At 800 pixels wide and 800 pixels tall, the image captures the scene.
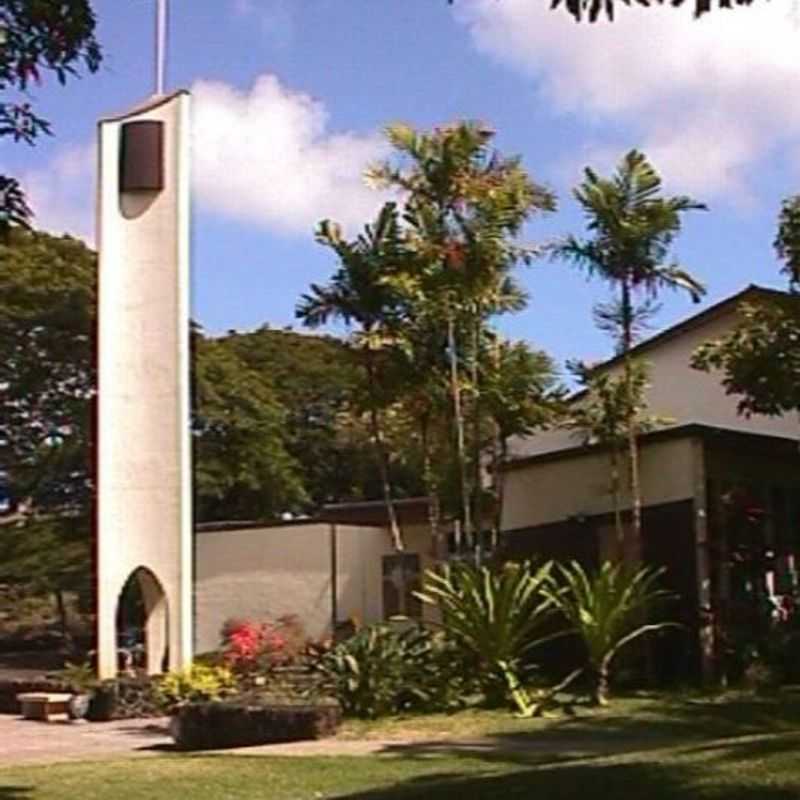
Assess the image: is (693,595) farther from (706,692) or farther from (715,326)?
(715,326)

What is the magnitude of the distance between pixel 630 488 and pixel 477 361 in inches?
107

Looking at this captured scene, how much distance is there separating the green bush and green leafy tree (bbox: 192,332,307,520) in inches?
592

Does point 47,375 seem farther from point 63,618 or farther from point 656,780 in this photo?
point 656,780

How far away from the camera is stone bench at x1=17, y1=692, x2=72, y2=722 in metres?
21.2

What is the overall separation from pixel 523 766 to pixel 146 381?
11.0m

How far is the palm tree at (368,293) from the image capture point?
Answer: 21.8m

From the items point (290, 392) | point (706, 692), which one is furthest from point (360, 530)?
point (290, 392)

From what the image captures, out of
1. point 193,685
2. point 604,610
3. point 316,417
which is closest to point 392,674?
point 604,610

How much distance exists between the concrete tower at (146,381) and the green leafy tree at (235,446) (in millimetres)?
10993

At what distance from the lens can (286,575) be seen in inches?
1078

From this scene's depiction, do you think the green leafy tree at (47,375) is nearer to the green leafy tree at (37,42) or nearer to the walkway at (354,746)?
the walkway at (354,746)

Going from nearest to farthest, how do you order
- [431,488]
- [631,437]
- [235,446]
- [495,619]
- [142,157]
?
[495,619]
[631,437]
[142,157]
[431,488]
[235,446]

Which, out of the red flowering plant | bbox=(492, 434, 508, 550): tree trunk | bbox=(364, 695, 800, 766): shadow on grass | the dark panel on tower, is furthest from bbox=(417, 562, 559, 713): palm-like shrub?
the dark panel on tower

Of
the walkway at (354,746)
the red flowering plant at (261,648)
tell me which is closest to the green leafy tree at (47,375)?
the red flowering plant at (261,648)
